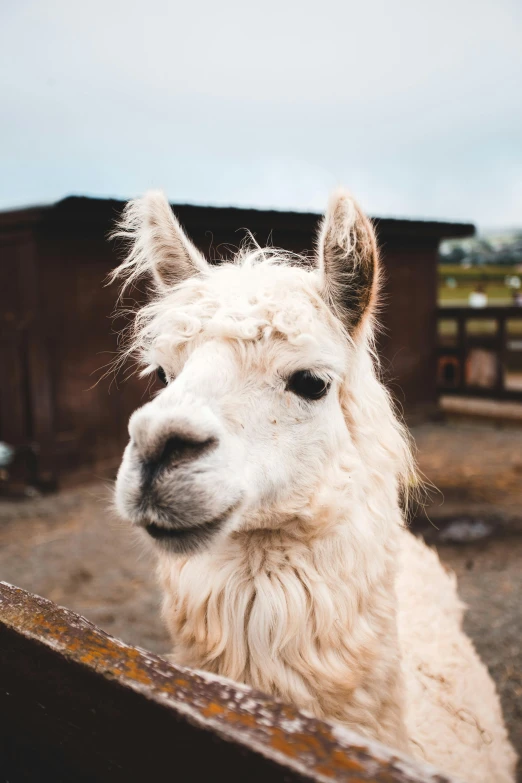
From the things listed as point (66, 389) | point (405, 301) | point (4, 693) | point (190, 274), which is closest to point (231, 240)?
point (66, 389)

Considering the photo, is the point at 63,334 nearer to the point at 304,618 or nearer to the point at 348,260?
the point at 348,260

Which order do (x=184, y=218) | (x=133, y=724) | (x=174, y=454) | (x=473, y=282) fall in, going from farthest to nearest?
1. (x=473, y=282)
2. (x=184, y=218)
3. (x=174, y=454)
4. (x=133, y=724)

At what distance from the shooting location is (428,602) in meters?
2.28

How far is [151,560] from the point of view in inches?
179

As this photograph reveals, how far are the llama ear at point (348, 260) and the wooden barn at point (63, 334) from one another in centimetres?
443

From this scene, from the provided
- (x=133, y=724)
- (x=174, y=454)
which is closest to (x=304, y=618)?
(x=174, y=454)

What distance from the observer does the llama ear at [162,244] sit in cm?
176

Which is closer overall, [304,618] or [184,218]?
[304,618]

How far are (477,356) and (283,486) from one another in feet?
31.5

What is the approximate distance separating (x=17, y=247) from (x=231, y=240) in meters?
2.79

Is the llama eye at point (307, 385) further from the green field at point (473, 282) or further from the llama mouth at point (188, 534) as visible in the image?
the green field at point (473, 282)

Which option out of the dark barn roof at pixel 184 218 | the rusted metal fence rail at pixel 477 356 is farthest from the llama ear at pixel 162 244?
the rusted metal fence rail at pixel 477 356

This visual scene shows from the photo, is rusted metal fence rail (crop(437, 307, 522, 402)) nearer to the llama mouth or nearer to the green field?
the llama mouth

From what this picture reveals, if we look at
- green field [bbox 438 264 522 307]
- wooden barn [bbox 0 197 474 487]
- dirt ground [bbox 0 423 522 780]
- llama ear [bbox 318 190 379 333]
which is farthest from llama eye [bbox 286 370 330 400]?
green field [bbox 438 264 522 307]
